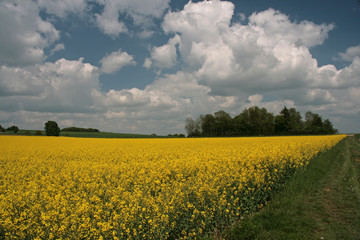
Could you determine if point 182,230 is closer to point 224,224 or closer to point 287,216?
point 224,224

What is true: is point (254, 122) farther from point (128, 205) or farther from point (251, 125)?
point (128, 205)

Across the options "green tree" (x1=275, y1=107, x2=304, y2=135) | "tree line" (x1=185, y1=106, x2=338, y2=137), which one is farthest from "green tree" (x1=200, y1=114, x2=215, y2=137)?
"green tree" (x1=275, y1=107, x2=304, y2=135)

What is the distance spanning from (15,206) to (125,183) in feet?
9.03

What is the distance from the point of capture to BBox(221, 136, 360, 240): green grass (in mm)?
5148

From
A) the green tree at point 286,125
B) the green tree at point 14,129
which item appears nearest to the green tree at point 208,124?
the green tree at point 286,125

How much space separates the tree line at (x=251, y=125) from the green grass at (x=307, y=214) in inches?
2659

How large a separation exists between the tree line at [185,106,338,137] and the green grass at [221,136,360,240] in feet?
222

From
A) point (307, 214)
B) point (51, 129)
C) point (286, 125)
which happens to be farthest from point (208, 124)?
point (307, 214)

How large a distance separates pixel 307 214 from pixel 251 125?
73.2 m

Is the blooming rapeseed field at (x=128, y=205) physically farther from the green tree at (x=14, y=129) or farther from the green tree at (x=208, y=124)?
the green tree at (x=208, y=124)

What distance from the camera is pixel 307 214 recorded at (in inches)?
245

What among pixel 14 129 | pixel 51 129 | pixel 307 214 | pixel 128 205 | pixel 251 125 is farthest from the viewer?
pixel 251 125

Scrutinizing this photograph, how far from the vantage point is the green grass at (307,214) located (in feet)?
16.9

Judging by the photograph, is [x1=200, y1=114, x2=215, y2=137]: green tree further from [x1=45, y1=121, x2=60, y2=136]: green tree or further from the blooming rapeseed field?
the blooming rapeseed field
